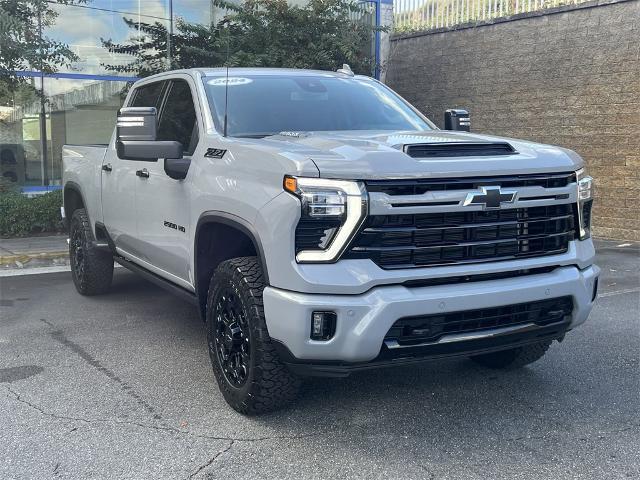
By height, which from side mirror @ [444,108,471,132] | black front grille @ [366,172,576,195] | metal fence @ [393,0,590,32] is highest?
metal fence @ [393,0,590,32]

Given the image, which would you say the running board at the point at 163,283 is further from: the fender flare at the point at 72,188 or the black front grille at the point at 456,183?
the black front grille at the point at 456,183

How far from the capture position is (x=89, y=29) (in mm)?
13625

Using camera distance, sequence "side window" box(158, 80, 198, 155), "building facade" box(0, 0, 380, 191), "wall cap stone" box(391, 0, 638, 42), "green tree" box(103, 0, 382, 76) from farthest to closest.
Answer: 1. "building facade" box(0, 0, 380, 191)
2. "green tree" box(103, 0, 382, 76)
3. "wall cap stone" box(391, 0, 638, 42)
4. "side window" box(158, 80, 198, 155)

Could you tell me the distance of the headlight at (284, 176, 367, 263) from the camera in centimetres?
321

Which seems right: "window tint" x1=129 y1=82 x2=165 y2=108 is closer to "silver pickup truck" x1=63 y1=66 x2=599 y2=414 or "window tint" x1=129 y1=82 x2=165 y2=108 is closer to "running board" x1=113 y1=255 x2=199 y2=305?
"silver pickup truck" x1=63 y1=66 x2=599 y2=414

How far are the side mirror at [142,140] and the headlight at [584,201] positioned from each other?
7.71ft

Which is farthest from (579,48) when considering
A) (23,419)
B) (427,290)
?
(23,419)

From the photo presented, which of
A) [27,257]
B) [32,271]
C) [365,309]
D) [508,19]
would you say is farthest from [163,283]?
[508,19]

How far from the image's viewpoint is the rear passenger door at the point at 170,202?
14.6ft

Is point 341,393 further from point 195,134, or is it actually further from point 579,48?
point 579,48

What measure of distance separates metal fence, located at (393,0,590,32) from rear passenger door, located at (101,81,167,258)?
8.41m

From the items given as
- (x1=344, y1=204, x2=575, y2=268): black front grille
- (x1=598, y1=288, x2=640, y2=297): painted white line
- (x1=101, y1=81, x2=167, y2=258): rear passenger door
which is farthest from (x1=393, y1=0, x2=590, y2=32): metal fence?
(x1=344, y1=204, x2=575, y2=268): black front grille

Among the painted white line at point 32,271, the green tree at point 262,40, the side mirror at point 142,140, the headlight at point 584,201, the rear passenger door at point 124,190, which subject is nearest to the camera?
the headlight at point 584,201

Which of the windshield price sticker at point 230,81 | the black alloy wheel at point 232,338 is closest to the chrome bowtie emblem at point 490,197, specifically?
the black alloy wheel at point 232,338
